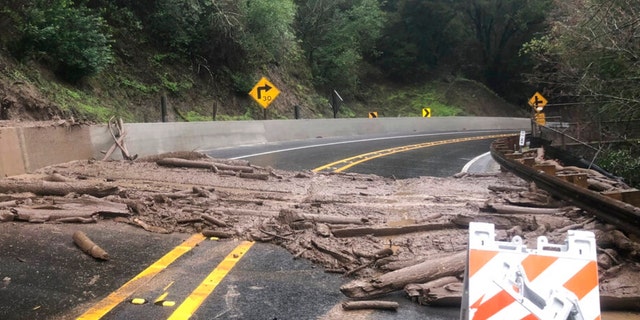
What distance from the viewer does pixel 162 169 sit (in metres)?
9.77

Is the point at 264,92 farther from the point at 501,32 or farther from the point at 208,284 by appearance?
the point at 501,32

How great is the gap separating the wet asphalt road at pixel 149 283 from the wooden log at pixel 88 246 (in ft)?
0.23

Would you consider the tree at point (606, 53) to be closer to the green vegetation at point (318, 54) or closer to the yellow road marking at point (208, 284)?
the green vegetation at point (318, 54)

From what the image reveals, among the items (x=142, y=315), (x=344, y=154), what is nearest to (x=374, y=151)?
(x=344, y=154)

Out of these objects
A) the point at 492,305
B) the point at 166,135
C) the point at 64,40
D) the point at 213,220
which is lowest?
the point at 213,220

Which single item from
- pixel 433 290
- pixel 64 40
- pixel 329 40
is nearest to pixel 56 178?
pixel 433 290

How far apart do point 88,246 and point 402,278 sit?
9.76 feet

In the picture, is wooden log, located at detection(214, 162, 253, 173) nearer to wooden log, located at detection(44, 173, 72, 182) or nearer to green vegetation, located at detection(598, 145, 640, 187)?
wooden log, located at detection(44, 173, 72, 182)

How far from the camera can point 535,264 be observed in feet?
8.91

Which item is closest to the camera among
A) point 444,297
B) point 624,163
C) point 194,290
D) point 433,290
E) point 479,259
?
point 479,259

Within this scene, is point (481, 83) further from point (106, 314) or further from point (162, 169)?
point (106, 314)

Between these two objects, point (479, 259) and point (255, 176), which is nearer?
point (479, 259)

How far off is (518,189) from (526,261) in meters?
6.06

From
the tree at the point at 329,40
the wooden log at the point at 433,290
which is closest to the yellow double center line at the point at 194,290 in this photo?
the wooden log at the point at 433,290
